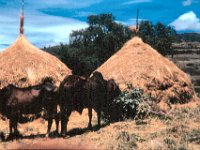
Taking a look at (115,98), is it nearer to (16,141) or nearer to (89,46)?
(16,141)

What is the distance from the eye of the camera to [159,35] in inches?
1754

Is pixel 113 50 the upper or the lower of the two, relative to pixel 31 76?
upper

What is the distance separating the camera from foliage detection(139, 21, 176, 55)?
42.0 meters

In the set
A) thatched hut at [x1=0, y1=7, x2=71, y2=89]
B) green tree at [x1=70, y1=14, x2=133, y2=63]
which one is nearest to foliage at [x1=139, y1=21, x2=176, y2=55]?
green tree at [x1=70, y1=14, x2=133, y2=63]

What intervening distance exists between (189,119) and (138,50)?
6.83 metres

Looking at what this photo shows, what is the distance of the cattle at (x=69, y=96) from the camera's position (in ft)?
43.5

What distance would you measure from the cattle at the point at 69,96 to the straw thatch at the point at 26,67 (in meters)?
4.22

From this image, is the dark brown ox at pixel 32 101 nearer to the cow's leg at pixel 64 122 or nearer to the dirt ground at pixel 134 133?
the cow's leg at pixel 64 122

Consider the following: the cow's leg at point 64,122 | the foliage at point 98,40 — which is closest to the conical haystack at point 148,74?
the cow's leg at point 64,122

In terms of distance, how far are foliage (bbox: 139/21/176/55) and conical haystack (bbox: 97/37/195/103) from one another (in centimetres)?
1997

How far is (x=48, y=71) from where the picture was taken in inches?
711

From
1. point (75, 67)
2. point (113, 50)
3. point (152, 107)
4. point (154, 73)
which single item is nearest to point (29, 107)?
point (152, 107)

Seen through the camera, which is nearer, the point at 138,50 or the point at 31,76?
the point at 31,76

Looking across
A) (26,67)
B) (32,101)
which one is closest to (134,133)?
(32,101)
